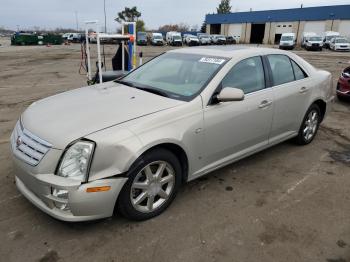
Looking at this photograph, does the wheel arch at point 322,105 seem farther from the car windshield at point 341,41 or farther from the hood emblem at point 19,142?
the car windshield at point 341,41

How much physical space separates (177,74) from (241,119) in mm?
922

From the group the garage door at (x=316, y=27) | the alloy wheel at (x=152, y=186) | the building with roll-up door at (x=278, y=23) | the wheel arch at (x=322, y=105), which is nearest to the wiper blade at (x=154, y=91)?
the alloy wheel at (x=152, y=186)

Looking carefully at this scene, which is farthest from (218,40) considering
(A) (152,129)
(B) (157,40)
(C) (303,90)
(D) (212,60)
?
(A) (152,129)

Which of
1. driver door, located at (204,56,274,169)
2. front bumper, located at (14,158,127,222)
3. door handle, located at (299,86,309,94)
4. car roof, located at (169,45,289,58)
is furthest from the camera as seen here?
door handle, located at (299,86,309,94)

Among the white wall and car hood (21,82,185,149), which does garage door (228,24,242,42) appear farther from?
car hood (21,82,185,149)

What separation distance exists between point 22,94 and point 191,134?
7434mm

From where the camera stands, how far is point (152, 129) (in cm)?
292

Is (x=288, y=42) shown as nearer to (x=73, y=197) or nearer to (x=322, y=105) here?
(x=322, y=105)

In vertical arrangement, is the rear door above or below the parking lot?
above

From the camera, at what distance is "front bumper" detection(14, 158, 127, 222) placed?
2.60 meters

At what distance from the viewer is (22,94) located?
9086mm

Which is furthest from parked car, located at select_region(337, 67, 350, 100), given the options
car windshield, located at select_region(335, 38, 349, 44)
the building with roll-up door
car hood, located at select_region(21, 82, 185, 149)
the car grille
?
the building with roll-up door

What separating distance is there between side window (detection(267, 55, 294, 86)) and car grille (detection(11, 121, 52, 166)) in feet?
9.54

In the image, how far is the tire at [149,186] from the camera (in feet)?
9.39
